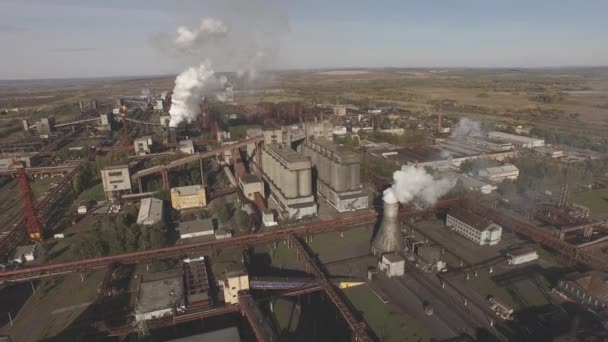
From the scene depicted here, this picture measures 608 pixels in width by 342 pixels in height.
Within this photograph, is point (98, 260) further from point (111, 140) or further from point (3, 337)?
point (111, 140)

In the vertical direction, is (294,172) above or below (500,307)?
above

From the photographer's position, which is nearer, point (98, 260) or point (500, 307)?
point (500, 307)

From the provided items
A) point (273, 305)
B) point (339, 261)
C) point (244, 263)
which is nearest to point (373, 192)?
point (339, 261)

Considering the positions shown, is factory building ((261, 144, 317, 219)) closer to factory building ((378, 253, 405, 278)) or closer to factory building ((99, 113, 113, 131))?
factory building ((378, 253, 405, 278))

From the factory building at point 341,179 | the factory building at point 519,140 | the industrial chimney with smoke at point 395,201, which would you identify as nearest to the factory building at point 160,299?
the industrial chimney with smoke at point 395,201

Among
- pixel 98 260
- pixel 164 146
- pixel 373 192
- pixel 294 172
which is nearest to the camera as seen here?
pixel 98 260

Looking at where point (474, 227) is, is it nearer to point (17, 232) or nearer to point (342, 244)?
point (342, 244)

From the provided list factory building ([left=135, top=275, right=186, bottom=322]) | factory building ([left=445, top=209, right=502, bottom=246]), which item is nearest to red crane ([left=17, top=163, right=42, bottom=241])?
factory building ([left=135, top=275, right=186, bottom=322])
